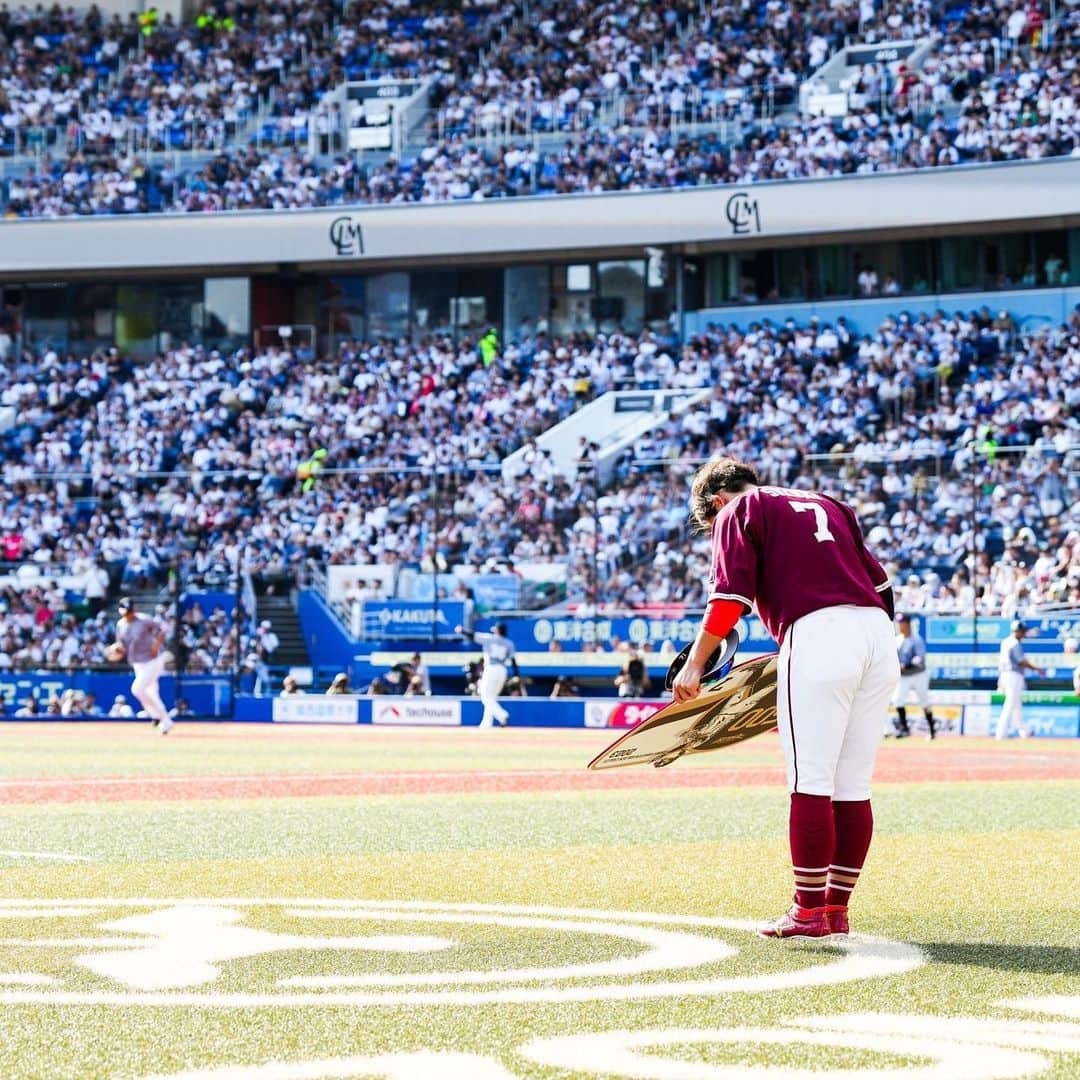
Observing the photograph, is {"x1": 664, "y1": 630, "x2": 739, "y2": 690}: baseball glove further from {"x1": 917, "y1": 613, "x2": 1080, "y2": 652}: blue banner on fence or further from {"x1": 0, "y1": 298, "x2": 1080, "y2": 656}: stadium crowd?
{"x1": 0, "y1": 298, "x2": 1080, "y2": 656}: stadium crowd

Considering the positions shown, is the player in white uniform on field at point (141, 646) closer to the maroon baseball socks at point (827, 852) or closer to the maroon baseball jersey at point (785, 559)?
the maroon baseball jersey at point (785, 559)

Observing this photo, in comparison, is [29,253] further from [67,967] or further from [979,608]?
[67,967]

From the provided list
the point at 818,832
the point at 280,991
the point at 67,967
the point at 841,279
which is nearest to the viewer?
the point at 280,991

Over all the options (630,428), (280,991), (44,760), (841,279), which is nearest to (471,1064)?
(280,991)

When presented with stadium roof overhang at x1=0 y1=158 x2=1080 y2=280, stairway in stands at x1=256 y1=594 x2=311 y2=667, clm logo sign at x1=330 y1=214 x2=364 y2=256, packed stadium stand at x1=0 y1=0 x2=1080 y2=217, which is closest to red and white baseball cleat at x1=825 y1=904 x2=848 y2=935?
stairway in stands at x1=256 y1=594 x2=311 y2=667

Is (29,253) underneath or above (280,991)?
above

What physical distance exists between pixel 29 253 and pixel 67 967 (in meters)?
45.7

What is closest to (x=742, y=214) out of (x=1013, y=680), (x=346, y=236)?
(x=346, y=236)

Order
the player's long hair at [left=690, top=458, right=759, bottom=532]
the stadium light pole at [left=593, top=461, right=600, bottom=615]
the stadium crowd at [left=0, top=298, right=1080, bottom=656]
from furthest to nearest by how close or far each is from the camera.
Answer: the stadium light pole at [left=593, top=461, right=600, bottom=615], the stadium crowd at [left=0, top=298, right=1080, bottom=656], the player's long hair at [left=690, top=458, right=759, bottom=532]

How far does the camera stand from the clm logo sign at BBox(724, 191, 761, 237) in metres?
43.3

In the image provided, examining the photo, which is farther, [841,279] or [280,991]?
[841,279]

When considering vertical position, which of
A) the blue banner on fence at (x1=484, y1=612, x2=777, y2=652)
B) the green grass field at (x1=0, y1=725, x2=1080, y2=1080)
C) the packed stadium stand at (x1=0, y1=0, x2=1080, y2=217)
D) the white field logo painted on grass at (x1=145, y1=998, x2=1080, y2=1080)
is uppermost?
the packed stadium stand at (x1=0, y1=0, x2=1080, y2=217)

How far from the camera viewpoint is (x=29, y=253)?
49.4 meters

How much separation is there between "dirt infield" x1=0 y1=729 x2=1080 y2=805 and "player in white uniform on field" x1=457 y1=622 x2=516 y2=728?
922 centimetres
